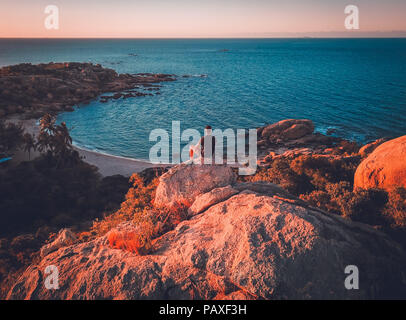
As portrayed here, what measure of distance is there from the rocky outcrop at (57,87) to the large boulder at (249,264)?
46.3 meters

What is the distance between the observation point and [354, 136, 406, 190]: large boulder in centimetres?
960

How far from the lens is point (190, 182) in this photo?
9.43m

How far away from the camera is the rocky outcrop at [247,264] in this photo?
529cm

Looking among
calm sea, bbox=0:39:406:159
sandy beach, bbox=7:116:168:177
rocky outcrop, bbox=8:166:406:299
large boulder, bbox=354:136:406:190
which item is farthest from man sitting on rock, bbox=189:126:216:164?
calm sea, bbox=0:39:406:159

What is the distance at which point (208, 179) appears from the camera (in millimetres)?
9438

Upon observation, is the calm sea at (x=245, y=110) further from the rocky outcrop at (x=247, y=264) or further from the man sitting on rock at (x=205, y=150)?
the rocky outcrop at (x=247, y=264)

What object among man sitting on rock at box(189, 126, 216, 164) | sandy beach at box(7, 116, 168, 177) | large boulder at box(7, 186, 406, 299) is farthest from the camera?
sandy beach at box(7, 116, 168, 177)

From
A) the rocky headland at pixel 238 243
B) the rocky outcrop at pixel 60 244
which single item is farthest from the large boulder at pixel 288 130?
the rocky outcrop at pixel 60 244

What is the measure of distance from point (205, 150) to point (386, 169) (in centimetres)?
730

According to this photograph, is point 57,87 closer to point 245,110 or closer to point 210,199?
point 245,110

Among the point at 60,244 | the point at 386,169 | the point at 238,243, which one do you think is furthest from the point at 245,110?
the point at 238,243

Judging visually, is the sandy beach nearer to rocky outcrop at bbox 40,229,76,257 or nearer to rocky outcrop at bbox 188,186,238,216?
rocky outcrop at bbox 40,229,76,257

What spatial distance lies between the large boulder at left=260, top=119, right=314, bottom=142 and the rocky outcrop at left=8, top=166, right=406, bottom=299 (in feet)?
98.2
